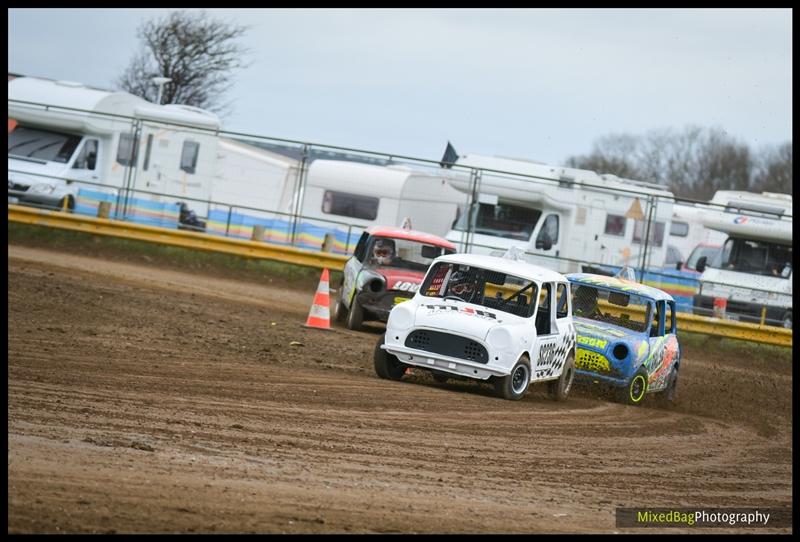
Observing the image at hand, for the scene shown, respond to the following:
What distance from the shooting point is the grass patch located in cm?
2505

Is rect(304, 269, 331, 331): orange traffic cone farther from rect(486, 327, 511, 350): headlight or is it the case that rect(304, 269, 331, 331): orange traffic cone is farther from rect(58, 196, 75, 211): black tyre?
rect(58, 196, 75, 211): black tyre

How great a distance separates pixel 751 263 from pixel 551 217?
15.1 ft

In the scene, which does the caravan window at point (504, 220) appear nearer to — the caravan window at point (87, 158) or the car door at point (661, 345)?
the caravan window at point (87, 158)

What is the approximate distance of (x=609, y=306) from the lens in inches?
608

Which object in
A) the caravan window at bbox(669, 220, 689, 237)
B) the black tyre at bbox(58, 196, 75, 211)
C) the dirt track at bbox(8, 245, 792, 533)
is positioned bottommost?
the dirt track at bbox(8, 245, 792, 533)

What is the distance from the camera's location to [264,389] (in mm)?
11555

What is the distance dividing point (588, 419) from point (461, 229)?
525 inches

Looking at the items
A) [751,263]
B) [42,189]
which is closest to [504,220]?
[751,263]

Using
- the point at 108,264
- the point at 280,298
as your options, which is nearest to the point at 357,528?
the point at 280,298

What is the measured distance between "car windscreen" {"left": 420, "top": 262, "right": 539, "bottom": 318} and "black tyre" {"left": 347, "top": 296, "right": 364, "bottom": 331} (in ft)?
15.4

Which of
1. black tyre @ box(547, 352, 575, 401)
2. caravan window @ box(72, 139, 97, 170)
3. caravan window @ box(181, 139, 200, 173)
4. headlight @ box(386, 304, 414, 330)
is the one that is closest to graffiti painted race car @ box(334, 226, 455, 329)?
black tyre @ box(547, 352, 575, 401)

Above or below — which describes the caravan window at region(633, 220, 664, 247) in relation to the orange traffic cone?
above

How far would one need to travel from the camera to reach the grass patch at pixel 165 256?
82.2 ft

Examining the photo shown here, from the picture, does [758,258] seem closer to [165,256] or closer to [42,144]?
[165,256]
